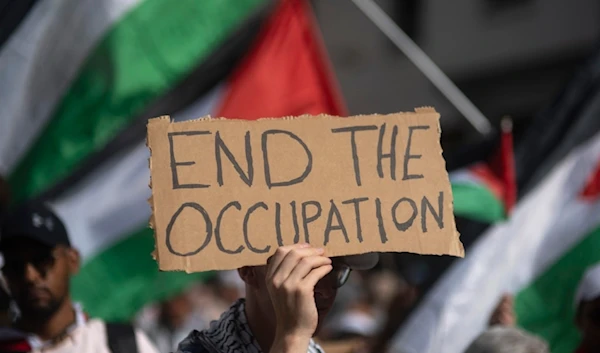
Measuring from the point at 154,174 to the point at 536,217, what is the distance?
281 centimetres

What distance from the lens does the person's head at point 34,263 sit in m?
3.28

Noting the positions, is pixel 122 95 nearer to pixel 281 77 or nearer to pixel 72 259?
pixel 281 77

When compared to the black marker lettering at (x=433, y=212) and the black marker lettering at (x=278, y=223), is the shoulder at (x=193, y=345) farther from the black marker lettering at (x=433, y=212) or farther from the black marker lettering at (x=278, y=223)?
the black marker lettering at (x=433, y=212)

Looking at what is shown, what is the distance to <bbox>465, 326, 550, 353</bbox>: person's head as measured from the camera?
286cm

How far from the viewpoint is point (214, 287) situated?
7016mm

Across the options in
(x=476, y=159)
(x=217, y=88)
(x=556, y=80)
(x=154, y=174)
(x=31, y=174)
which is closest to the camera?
(x=154, y=174)

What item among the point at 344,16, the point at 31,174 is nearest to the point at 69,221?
the point at 31,174

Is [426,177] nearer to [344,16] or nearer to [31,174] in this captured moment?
[31,174]

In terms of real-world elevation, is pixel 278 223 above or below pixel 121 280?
below

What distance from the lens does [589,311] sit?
3.54 metres

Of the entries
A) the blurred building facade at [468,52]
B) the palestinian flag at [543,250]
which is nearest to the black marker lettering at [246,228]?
the palestinian flag at [543,250]

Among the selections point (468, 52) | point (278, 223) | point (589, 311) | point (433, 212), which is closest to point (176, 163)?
point (278, 223)

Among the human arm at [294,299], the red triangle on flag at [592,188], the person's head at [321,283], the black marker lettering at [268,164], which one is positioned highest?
the red triangle on flag at [592,188]

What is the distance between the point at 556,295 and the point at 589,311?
0.82m
